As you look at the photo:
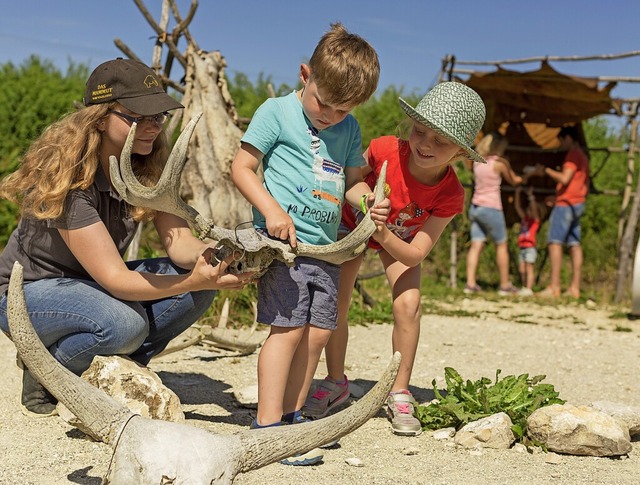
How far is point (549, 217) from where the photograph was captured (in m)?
10.9

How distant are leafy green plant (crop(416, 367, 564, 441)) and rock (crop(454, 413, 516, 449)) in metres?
0.11

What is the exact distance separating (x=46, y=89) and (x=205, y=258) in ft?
26.7

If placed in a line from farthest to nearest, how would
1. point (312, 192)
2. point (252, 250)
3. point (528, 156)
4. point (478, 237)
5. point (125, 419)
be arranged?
point (528, 156) → point (478, 237) → point (312, 192) → point (252, 250) → point (125, 419)

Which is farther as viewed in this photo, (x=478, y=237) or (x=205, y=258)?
(x=478, y=237)

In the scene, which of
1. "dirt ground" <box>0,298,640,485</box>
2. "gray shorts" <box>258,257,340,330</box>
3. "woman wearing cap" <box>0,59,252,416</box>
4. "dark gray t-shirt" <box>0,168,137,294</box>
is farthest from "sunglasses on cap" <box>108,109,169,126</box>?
"dirt ground" <box>0,298,640,485</box>

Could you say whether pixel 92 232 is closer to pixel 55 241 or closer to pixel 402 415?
pixel 55 241

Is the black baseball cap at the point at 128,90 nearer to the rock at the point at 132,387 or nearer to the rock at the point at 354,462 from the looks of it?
the rock at the point at 132,387

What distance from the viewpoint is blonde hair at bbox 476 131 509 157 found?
34.1 feet

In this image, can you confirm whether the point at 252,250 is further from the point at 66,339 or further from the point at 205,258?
the point at 66,339

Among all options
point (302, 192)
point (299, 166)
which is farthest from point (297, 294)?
point (299, 166)

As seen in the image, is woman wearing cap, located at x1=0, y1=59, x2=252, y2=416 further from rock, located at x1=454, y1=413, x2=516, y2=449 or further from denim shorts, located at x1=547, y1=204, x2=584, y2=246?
denim shorts, located at x1=547, y1=204, x2=584, y2=246

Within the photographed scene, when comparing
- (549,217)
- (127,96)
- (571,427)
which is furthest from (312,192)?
(549,217)

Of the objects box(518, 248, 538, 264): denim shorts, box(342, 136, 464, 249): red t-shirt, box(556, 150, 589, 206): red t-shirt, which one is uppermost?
box(556, 150, 589, 206): red t-shirt

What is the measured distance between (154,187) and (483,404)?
6.45 ft
